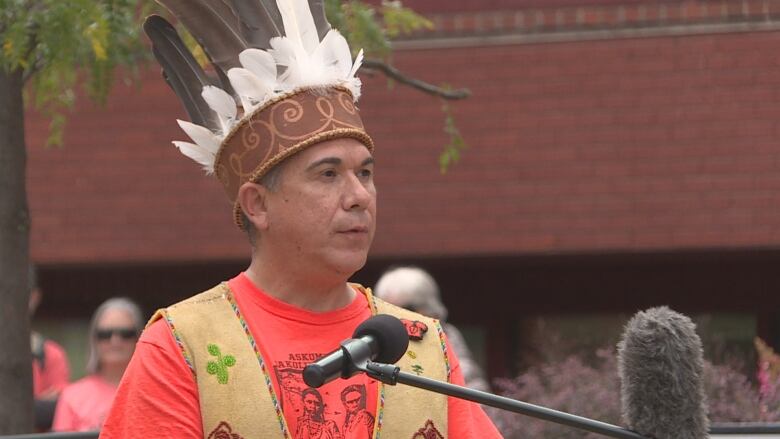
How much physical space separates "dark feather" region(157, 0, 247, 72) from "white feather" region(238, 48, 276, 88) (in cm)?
9

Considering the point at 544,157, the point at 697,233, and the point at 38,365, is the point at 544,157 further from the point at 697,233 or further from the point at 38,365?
the point at 38,365

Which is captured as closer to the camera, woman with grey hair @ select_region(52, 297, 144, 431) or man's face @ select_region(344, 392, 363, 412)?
man's face @ select_region(344, 392, 363, 412)

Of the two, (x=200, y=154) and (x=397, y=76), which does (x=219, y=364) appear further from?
(x=397, y=76)

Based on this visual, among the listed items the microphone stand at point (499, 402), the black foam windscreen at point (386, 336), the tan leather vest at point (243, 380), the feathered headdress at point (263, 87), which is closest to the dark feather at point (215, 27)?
the feathered headdress at point (263, 87)

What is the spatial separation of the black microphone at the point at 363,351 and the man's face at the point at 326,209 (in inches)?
25.3

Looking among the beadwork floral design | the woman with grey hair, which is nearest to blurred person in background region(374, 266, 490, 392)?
the woman with grey hair

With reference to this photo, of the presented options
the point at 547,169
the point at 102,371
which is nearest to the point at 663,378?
the point at 102,371

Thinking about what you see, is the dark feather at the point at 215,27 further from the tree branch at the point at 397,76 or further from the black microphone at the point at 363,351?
the tree branch at the point at 397,76

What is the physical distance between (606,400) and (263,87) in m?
3.28

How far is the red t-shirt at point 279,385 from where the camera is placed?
423 cm

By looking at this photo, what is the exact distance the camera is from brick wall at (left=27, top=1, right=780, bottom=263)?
11.8 m

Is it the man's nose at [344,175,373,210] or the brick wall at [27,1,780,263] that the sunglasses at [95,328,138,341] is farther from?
the man's nose at [344,175,373,210]

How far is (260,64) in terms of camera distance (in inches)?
181

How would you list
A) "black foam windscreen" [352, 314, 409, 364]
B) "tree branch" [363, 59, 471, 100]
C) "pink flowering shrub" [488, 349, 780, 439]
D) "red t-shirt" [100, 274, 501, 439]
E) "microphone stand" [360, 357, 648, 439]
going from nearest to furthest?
"microphone stand" [360, 357, 648, 439] → "black foam windscreen" [352, 314, 409, 364] → "red t-shirt" [100, 274, 501, 439] → "pink flowering shrub" [488, 349, 780, 439] → "tree branch" [363, 59, 471, 100]
